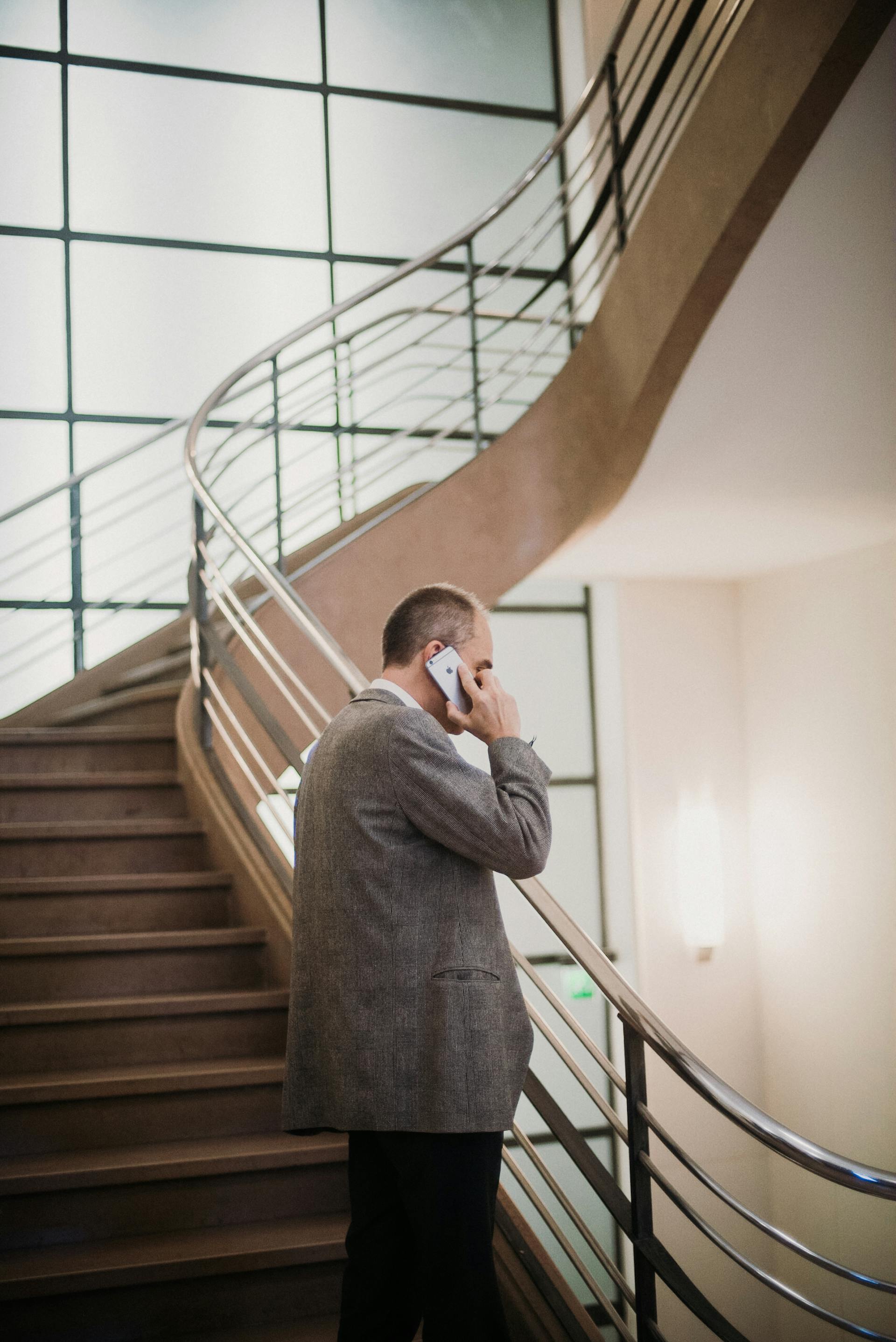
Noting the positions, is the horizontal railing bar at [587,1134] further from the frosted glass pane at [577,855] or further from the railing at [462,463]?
the frosted glass pane at [577,855]

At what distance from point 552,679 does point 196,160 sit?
12.0 feet

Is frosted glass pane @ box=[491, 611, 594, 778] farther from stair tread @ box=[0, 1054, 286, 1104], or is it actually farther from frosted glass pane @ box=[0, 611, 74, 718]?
stair tread @ box=[0, 1054, 286, 1104]

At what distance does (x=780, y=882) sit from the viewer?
5844 millimetres

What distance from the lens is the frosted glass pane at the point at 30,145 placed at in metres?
5.96

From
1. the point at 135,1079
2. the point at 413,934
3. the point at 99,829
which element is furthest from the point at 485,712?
the point at 99,829

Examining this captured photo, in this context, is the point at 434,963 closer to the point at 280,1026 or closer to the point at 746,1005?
the point at 280,1026

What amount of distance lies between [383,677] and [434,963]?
16.5 inches

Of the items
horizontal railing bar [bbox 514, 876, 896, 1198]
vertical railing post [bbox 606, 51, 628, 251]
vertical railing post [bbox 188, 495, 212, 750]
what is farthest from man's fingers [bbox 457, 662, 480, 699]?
vertical railing post [bbox 606, 51, 628, 251]

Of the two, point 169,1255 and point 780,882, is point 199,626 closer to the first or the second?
point 169,1255

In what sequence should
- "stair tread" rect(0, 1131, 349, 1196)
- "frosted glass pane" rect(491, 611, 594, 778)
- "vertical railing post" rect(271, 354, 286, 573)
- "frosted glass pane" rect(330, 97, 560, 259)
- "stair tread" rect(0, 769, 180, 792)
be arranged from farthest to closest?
1. "frosted glass pane" rect(330, 97, 560, 259)
2. "frosted glass pane" rect(491, 611, 594, 778)
3. "vertical railing post" rect(271, 354, 286, 573)
4. "stair tread" rect(0, 769, 180, 792)
5. "stair tread" rect(0, 1131, 349, 1196)

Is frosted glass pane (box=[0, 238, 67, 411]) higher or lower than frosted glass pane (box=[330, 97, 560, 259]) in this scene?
lower

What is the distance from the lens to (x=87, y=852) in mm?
3188

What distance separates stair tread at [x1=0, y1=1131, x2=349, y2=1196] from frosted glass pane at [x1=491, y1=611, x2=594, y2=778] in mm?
4143

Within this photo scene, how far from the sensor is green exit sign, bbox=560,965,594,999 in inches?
232
